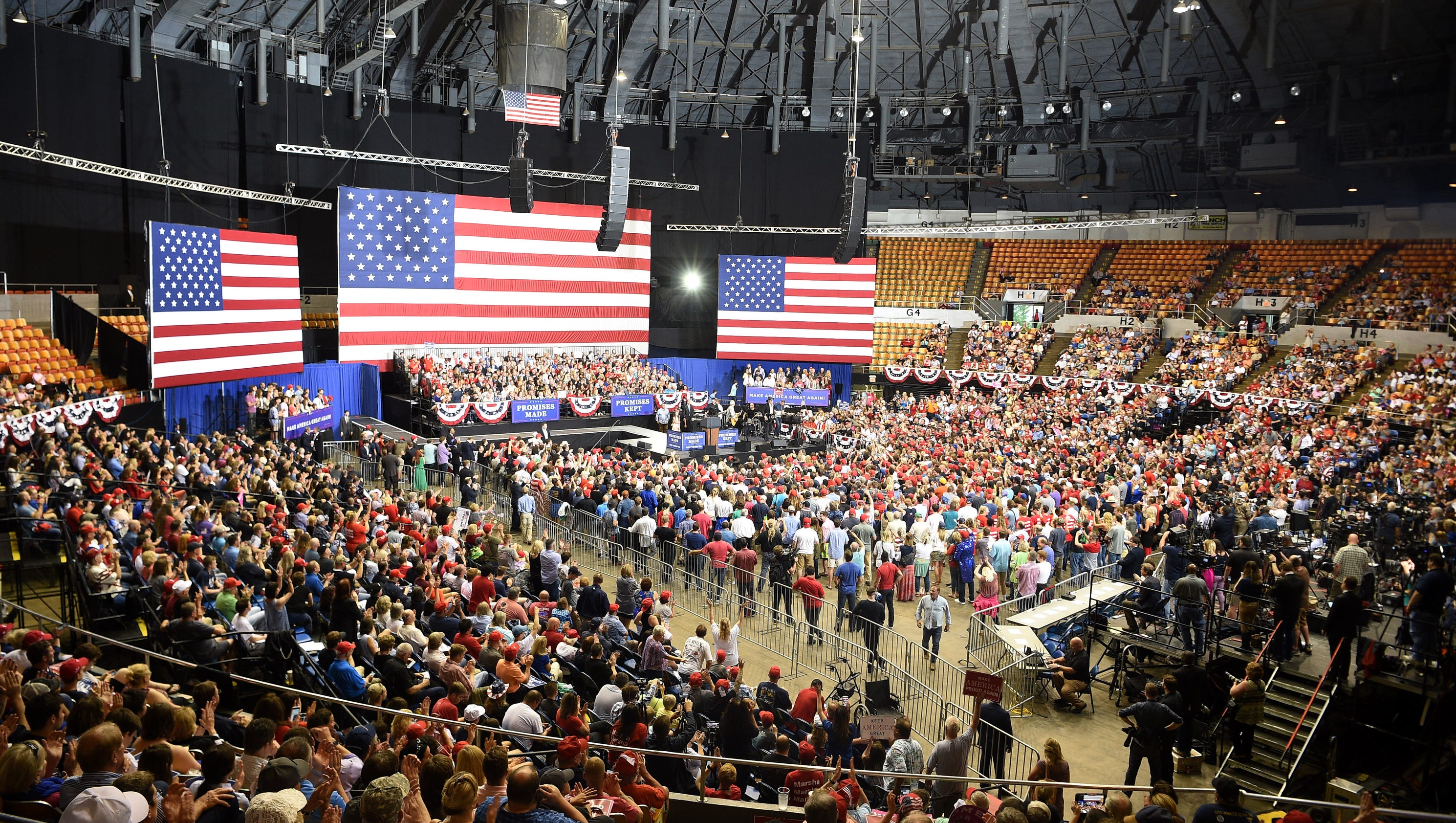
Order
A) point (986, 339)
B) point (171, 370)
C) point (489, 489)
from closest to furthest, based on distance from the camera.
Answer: point (489, 489) → point (171, 370) → point (986, 339)

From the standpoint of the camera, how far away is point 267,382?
23.3m

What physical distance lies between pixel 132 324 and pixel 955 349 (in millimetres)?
26568

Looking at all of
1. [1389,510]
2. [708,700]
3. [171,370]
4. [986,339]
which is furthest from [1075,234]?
[708,700]

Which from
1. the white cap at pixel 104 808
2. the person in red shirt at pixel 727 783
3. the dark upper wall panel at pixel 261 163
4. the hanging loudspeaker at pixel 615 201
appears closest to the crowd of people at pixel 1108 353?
the dark upper wall panel at pixel 261 163

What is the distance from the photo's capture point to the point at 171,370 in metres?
20.0

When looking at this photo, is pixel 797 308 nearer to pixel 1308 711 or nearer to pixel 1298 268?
pixel 1298 268

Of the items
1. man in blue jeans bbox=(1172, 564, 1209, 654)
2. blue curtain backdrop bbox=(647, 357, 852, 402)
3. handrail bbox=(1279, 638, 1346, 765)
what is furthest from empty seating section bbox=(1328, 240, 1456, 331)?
handrail bbox=(1279, 638, 1346, 765)

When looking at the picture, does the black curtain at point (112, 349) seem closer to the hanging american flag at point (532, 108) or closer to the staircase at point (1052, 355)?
the hanging american flag at point (532, 108)

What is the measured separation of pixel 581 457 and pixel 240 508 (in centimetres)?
771

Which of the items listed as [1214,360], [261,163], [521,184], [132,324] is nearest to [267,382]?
[132,324]

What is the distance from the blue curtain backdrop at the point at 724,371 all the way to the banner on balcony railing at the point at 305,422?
38.1 feet

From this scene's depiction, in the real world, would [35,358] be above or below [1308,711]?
above

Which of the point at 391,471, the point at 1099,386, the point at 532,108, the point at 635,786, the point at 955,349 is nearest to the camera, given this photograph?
the point at 635,786

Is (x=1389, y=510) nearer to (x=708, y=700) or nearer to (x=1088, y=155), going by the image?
(x=708, y=700)
